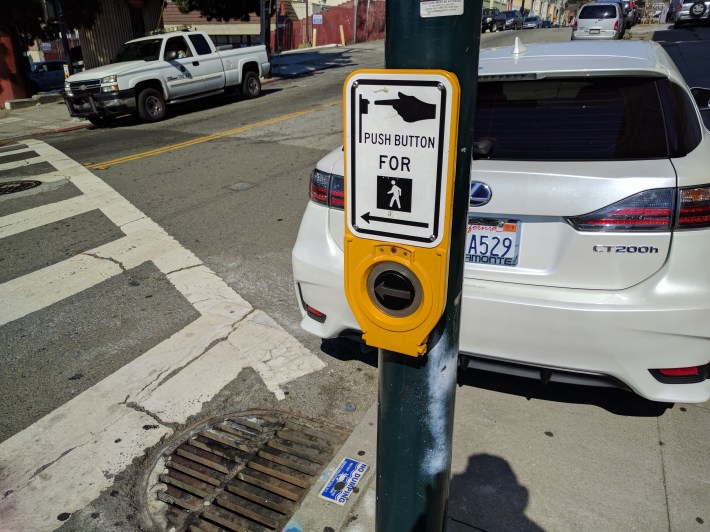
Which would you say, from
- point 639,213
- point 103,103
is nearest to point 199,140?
point 103,103

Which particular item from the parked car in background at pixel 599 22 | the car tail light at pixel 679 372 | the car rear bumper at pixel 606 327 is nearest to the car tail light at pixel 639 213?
the car rear bumper at pixel 606 327

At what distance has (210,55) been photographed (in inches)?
615

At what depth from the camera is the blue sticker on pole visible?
286cm

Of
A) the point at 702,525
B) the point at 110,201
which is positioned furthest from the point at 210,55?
the point at 702,525

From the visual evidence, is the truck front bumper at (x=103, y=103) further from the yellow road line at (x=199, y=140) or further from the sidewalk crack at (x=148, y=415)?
the sidewalk crack at (x=148, y=415)

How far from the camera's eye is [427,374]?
1.74m

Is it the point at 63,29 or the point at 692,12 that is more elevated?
the point at 692,12

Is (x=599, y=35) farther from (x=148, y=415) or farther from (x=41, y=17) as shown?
(x=148, y=415)

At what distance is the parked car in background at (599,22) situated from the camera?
25500mm

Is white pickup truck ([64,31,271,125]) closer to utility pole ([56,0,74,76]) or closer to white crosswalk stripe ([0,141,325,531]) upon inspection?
utility pole ([56,0,74,76])

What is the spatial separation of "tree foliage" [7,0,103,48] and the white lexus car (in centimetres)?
1904

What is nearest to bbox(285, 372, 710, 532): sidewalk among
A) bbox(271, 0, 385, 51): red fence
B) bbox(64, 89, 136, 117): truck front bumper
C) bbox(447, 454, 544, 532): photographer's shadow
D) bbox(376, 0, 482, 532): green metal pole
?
bbox(447, 454, 544, 532): photographer's shadow

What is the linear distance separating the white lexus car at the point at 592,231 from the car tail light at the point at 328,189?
26 millimetres

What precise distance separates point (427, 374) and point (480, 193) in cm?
132
